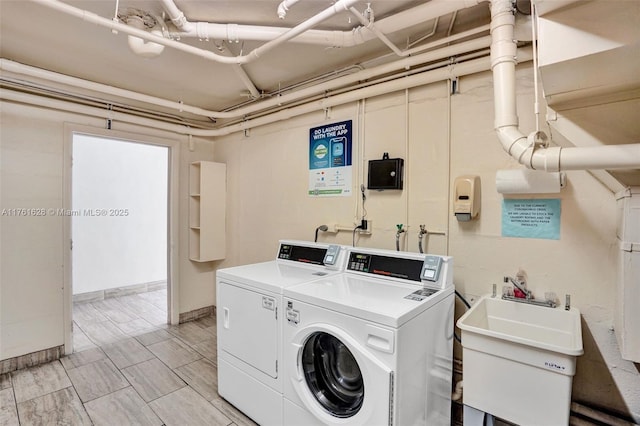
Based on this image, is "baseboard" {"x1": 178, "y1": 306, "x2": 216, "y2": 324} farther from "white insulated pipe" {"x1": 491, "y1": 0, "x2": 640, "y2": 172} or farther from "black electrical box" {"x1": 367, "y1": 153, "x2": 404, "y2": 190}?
"white insulated pipe" {"x1": 491, "y1": 0, "x2": 640, "y2": 172}

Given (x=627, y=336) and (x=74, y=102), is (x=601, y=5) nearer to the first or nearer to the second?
(x=627, y=336)

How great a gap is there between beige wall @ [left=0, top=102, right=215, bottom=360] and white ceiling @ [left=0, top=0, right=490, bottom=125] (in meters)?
0.53

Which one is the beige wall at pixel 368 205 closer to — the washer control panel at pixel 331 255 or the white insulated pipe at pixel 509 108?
the washer control panel at pixel 331 255

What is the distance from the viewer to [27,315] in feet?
8.68

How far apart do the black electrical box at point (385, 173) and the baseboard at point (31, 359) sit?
3167mm

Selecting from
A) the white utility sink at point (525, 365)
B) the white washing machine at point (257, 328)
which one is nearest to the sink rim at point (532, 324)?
the white utility sink at point (525, 365)

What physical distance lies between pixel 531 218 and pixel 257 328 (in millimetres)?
1727

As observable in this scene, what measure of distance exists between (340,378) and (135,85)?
9.88 ft

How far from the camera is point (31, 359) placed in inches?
104

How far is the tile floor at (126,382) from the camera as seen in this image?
2.02 metres

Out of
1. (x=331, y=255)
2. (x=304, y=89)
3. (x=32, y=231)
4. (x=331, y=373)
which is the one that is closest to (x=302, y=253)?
(x=331, y=255)

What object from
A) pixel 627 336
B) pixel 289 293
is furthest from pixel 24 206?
pixel 627 336

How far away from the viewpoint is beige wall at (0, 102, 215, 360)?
2531mm

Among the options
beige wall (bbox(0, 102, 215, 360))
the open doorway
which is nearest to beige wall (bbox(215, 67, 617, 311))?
beige wall (bbox(0, 102, 215, 360))
